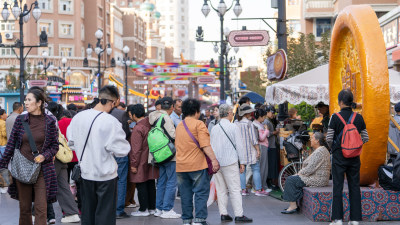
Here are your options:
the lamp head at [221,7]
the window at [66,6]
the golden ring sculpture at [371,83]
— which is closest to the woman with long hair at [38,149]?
the golden ring sculpture at [371,83]

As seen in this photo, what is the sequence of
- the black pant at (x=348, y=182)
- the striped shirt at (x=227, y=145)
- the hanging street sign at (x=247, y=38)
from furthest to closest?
the hanging street sign at (x=247, y=38) → the striped shirt at (x=227, y=145) → the black pant at (x=348, y=182)

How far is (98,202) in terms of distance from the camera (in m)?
6.85

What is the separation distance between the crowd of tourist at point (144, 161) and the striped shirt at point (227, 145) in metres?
0.01

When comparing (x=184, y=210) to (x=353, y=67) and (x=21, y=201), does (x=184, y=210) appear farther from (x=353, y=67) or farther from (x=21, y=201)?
(x=353, y=67)

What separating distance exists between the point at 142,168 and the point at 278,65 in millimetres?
4680

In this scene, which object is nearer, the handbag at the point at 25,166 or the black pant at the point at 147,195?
the handbag at the point at 25,166

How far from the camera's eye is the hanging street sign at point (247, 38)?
50.6 feet

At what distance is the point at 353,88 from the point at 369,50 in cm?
148

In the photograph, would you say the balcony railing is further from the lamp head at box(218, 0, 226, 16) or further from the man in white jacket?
the man in white jacket

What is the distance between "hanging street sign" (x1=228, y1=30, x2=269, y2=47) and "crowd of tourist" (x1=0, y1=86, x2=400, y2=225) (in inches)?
140

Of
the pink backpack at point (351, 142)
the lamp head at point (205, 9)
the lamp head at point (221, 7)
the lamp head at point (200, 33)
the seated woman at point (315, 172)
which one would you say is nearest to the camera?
the pink backpack at point (351, 142)

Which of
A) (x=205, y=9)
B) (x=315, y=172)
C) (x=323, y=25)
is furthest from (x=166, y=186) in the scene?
(x=323, y=25)

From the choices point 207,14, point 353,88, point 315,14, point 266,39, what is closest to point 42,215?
point 353,88

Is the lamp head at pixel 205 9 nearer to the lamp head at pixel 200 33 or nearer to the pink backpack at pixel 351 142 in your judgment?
the lamp head at pixel 200 33
